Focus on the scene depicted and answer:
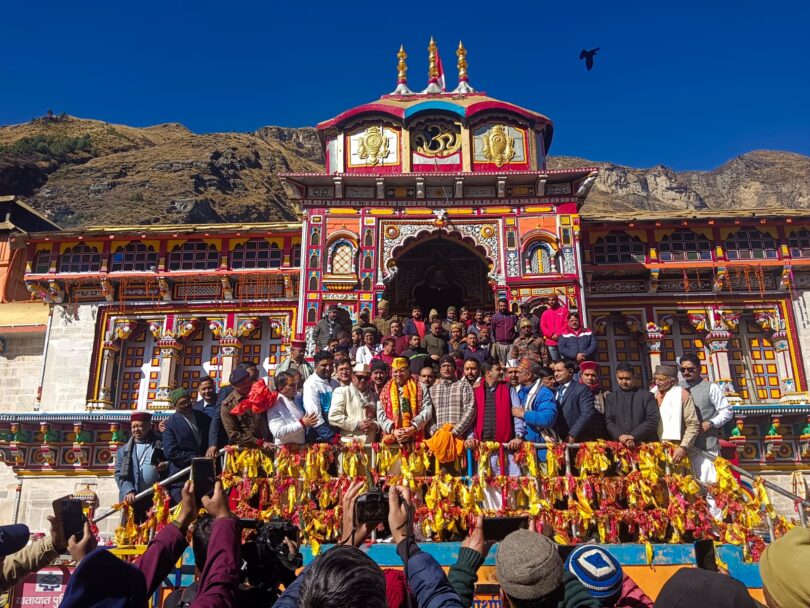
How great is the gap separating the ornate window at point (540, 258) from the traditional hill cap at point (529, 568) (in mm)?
12760

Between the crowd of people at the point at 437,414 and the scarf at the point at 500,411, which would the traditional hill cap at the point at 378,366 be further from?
the scarf at the point at 500,411

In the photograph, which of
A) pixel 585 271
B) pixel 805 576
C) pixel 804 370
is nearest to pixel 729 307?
pixel 804 370

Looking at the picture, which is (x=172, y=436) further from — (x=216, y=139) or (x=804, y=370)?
(x=216, y=139)

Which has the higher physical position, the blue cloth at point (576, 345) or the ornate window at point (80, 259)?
the ornate window at point (80, 259)

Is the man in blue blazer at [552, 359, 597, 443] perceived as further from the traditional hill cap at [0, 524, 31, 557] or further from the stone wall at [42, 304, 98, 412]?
the stone wall at [42, 304, 98, 412]

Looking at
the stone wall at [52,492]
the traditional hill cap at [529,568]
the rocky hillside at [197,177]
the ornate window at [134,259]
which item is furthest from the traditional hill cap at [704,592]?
the rocky hillside at [197,177]

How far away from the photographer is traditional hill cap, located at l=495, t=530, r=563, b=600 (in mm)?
2852

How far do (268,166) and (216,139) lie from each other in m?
5.47

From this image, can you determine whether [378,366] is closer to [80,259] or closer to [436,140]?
[436,140]

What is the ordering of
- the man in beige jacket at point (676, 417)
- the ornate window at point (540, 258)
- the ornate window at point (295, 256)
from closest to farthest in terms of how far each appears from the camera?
the man in beige jacket at point (676, 417) → the ornate window at point (540, 258) → the ornate window at point (295, 256)

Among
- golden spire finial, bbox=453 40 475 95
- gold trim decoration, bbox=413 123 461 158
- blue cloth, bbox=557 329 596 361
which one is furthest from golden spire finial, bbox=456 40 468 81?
Answer: blue cloth, bbox=557 329 596 361

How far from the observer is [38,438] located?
52.6 feet

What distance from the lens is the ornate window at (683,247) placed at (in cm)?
1684

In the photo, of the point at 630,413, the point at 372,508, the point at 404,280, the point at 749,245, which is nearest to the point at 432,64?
the point at 404,280
